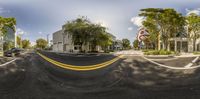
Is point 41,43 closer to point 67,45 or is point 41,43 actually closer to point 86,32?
point 67,45

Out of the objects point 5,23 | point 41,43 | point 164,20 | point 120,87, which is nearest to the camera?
point 120,87

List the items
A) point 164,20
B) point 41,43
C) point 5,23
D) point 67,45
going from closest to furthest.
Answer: point 164,20, point 5,23, point 67,45, point 41,43

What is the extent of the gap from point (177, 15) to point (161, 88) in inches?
1631

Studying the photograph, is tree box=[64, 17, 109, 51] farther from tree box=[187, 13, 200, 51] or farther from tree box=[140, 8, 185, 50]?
tree box=[187, 13, 200, 51]

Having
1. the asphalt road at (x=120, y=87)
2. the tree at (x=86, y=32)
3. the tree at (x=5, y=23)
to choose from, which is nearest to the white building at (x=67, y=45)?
the tree at (x=86, y=32)

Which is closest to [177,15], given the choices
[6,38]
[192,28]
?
[192,28]

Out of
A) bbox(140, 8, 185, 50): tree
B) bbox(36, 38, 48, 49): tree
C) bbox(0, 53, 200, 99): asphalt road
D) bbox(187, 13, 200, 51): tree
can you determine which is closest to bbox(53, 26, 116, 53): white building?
bbox(140, 8, 185, 50): tree

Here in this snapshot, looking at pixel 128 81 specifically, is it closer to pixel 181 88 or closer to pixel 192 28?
pixel 181 88

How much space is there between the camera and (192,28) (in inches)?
2122

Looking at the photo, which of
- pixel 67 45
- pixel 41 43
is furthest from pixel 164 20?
pixel 41 43

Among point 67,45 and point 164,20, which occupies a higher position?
point 164,20

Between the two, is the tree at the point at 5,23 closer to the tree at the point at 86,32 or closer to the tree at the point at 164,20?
the tree at the point at 86,32

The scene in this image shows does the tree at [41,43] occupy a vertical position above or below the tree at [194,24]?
below

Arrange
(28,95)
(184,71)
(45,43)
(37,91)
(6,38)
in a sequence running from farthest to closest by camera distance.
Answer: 1. (45,43)
2. (6,38)
3. (184,71)
4. (37,91)
5. (28,95)
